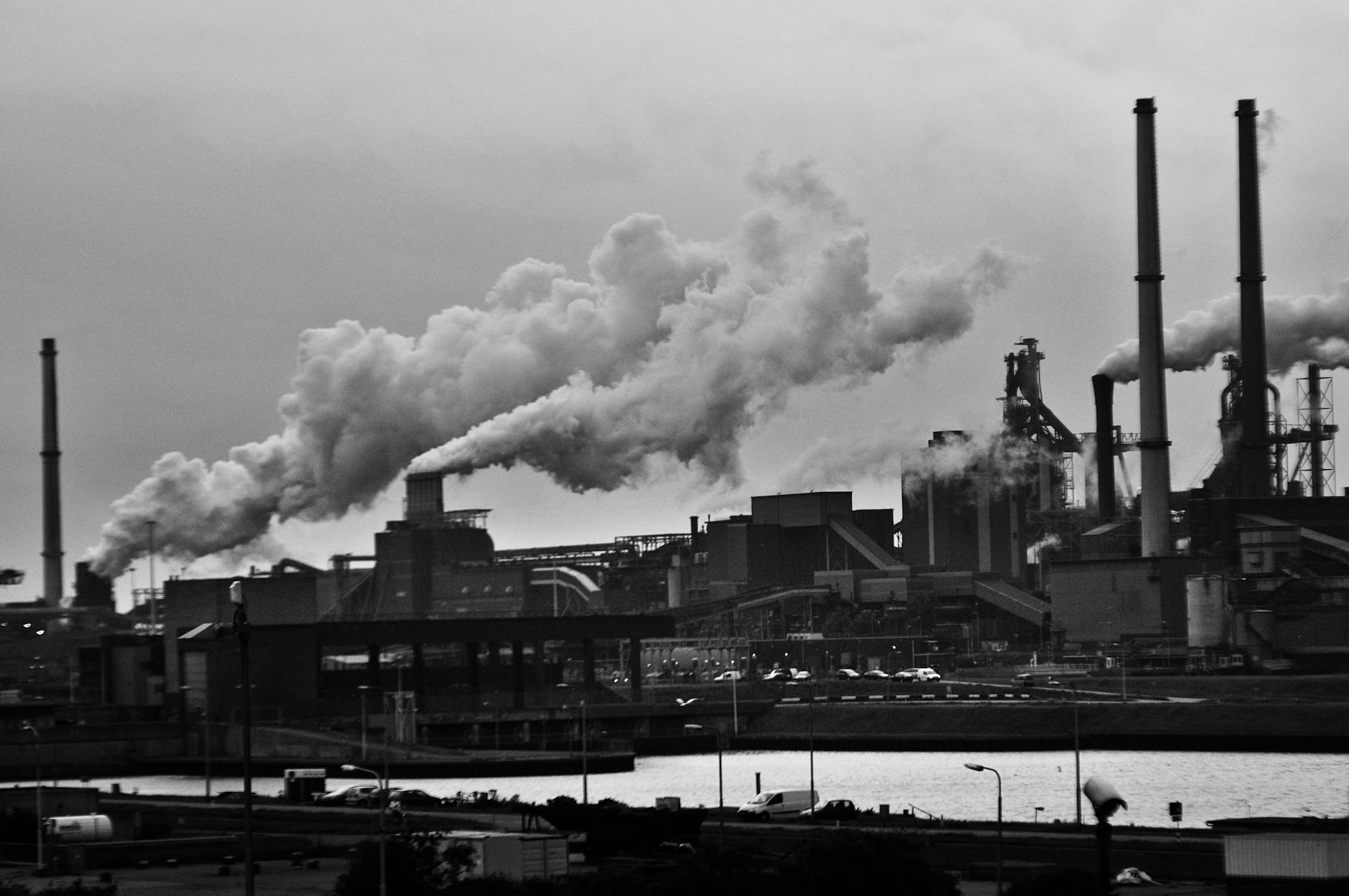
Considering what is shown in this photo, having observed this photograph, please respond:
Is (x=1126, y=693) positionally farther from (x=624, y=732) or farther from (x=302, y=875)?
(x=302, y=875)

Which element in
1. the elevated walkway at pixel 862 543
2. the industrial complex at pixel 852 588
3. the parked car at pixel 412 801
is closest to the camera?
the parked car at pixel 412 801

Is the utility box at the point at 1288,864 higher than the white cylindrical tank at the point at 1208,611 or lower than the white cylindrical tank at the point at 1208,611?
lower

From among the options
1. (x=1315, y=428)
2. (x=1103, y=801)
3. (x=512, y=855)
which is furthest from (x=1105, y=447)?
(x=1103, y=801)

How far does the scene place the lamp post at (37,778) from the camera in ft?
163

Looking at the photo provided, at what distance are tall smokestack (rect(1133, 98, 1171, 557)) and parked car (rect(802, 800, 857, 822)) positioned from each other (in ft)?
186

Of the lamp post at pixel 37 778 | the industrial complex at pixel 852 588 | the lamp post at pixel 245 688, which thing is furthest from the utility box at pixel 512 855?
the industrial complex at pixel 852 588

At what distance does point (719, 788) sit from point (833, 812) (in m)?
12.6

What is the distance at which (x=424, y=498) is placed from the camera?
12338 centimetres

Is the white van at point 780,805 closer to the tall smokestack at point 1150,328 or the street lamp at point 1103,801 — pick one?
the street lamp at point 1103,801

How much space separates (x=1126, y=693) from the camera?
111 metres

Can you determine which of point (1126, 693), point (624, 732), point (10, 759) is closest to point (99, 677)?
point (10, 759)

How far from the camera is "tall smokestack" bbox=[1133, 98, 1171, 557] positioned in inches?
4461

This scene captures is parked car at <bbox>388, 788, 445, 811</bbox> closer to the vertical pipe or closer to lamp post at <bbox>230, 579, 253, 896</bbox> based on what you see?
lamp post at <bbox>230, 579, 253, 896</bbox>

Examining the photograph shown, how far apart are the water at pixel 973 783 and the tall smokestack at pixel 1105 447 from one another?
39289 millimetres
